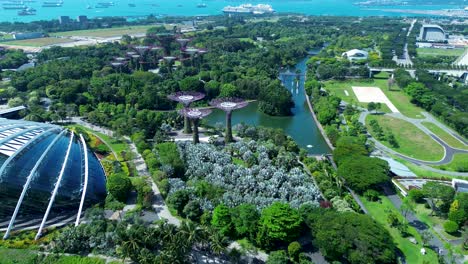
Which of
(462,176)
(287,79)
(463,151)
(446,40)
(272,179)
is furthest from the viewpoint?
(446,40)

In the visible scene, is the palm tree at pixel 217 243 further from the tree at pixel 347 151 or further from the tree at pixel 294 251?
the tree at pixel 347 151

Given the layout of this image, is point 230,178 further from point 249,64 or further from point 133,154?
point 249,64

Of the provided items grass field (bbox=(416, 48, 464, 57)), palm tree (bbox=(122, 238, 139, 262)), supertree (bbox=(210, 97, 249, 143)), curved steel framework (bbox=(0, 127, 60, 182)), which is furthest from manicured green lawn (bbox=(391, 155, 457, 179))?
grass field (bbox=(416, 48, 464, 57))

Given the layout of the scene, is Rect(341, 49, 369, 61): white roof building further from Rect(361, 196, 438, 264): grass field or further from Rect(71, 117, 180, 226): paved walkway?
Rect(71, 117, 180, 226): paved walkway

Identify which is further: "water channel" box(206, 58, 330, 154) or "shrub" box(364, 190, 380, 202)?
"water channel" box(206, 58, 330, 154)

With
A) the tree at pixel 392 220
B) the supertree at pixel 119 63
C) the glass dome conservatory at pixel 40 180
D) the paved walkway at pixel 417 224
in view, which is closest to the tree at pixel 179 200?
the glass dome conservatory at pixel 40 180

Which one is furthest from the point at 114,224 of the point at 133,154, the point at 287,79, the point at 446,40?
the point at 446,40
